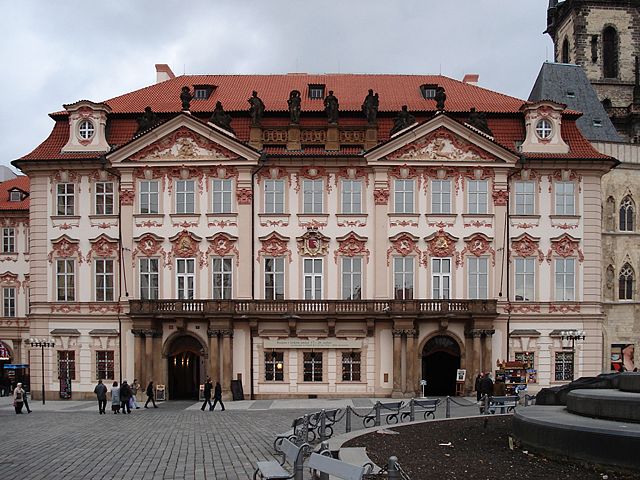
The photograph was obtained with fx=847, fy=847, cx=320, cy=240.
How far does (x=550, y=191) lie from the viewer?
1703 inches

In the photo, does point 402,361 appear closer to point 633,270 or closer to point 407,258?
point 407,258

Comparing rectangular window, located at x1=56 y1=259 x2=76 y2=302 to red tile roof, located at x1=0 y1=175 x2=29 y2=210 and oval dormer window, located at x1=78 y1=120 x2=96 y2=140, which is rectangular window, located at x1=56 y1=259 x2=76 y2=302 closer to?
oval dormer window, located at x1=78 y1=120 x2=96 y2=140

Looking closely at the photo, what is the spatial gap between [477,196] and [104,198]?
62.4 feet

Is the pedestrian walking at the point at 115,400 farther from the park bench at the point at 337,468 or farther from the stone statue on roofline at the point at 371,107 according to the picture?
the park bench at the point at 337,468

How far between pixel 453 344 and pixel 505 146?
10.3 metres

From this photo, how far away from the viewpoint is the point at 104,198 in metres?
43.4

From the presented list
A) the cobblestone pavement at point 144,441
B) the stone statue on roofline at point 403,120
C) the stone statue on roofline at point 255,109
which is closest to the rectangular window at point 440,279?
the stone statue on roofline at point 403,120

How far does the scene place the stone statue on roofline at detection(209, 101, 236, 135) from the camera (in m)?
42.7

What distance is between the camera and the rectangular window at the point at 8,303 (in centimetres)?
5878

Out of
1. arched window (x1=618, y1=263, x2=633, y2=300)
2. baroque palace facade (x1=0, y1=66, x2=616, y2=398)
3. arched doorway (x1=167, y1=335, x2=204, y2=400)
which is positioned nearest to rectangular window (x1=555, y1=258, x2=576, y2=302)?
baroque palace facade (x1=0, y1=66, x2=616, y2=398)

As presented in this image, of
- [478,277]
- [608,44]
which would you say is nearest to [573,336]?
[478,277]

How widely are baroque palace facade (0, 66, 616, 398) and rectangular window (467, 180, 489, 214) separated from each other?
6cm

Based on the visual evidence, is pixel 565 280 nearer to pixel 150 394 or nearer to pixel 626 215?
pixel 626 215

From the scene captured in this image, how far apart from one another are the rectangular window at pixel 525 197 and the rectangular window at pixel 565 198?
127cm
